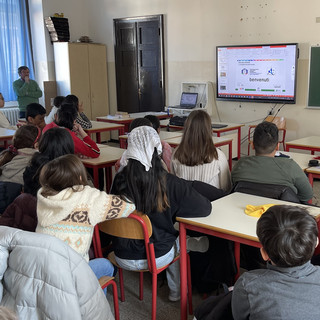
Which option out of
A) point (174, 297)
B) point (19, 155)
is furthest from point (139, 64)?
point (174, 297)

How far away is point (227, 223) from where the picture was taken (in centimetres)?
211

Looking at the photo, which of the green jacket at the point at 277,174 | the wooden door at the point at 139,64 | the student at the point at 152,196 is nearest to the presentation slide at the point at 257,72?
the wooden door at the point at 139,64

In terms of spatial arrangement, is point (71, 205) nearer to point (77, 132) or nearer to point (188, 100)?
point (77, 132)

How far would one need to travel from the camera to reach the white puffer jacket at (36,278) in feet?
4.58

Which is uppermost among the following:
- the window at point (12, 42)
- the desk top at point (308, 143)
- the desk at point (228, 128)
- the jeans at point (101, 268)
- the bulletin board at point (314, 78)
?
the window at point (12, 42)

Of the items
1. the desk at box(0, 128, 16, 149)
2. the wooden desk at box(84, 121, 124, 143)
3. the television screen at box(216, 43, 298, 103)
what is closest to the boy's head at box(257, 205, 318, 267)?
the desk at box(0, 128, 16, 149)

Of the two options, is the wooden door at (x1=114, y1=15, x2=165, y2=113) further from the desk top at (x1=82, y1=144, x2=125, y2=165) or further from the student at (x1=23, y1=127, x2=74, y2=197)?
the student at (x1=23, y1=127, x2=74, y2=197)

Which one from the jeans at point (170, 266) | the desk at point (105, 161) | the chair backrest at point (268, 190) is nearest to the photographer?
the jeans at point (170, 266)

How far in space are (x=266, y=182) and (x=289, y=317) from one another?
1381 mm

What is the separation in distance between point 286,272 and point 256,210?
3.07ft

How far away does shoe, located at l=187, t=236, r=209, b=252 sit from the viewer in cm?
256

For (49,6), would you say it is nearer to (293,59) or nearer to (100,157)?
(293,59)

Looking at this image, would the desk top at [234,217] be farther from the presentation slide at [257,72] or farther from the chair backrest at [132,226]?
the presentation slide at [257,72]

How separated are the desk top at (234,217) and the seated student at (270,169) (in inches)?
6.3
